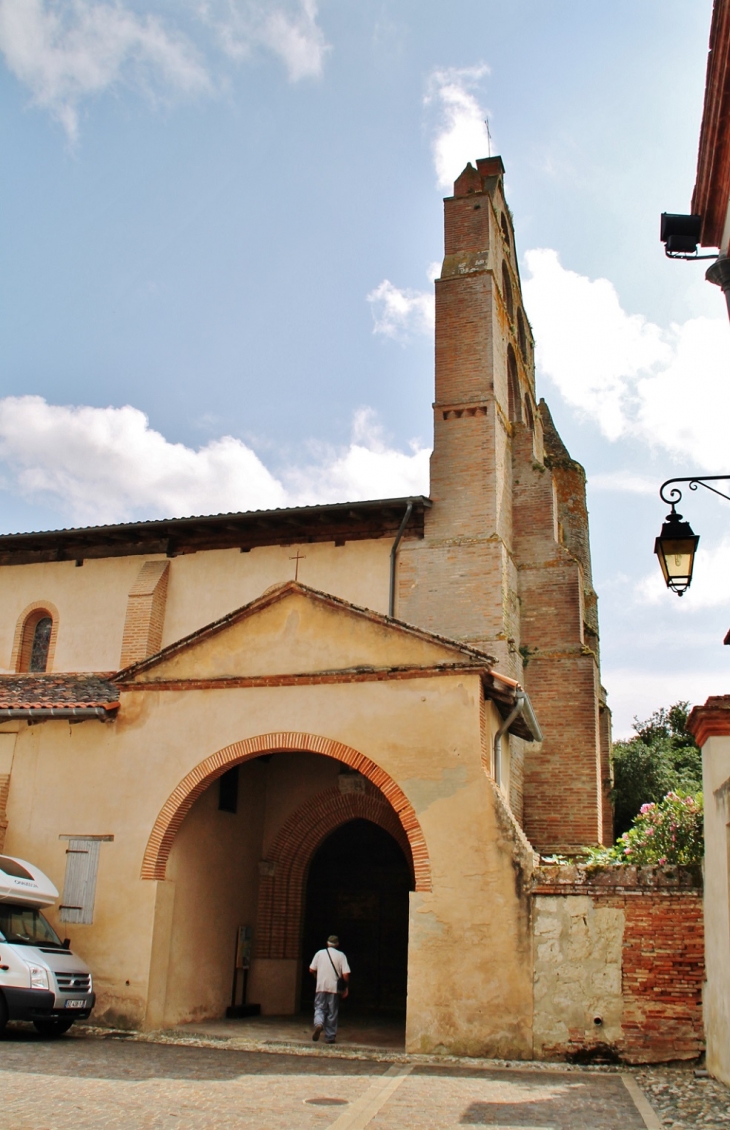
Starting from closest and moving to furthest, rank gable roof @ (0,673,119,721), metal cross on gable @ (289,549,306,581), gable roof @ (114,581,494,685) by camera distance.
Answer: gable roof @ (114,581,494,685)
gable roof @ (0,673,119,721)
metal cross on gable @ (289,549,306,581)

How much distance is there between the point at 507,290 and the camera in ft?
74.7

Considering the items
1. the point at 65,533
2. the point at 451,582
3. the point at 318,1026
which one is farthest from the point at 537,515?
the point at 318,1026

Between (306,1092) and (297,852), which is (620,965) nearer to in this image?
(306,1092)

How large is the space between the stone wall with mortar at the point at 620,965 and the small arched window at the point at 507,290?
1503cm

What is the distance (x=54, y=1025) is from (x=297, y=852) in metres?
4.83

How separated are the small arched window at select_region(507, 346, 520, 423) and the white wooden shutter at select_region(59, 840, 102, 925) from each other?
12989mm

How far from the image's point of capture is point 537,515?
63.5 feet

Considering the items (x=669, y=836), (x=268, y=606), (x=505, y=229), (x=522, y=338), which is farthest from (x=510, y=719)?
(x=505, y=229)

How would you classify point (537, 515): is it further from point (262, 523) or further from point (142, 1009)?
point (142, 1009)

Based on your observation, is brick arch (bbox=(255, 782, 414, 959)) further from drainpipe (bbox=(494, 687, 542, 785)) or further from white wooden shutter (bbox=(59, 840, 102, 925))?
white wooden shutter (bbox=(59, 840, 102, 925))

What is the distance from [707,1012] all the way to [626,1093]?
5.22 feet

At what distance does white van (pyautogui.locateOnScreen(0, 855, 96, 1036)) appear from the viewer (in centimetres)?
1059

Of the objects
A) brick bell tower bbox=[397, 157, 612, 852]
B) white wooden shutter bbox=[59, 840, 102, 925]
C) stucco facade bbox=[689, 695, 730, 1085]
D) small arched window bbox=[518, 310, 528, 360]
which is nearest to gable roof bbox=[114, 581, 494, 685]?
white wooden shutter bbox=[59, 840, 102, 925]

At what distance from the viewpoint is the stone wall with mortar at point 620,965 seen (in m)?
10.1
